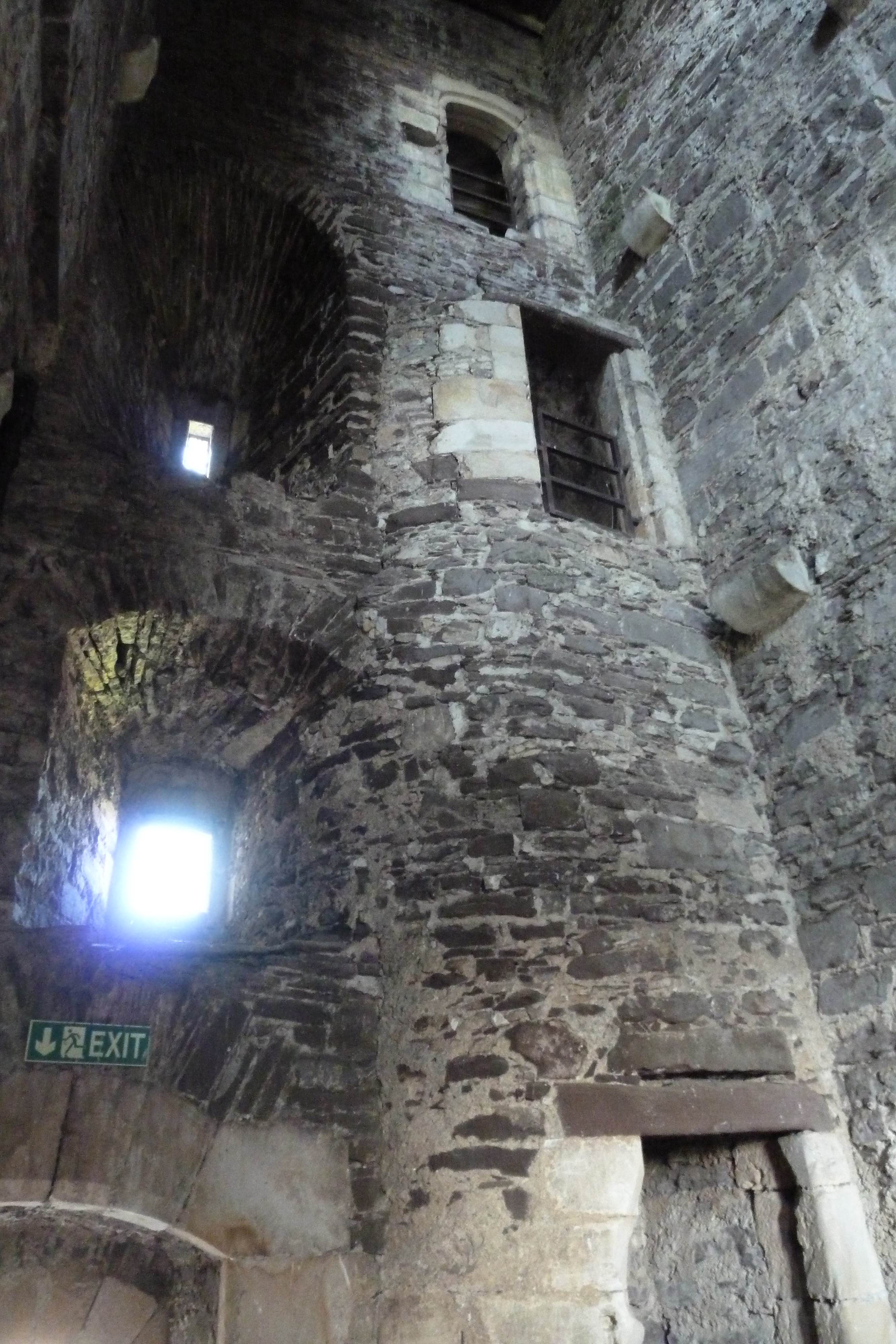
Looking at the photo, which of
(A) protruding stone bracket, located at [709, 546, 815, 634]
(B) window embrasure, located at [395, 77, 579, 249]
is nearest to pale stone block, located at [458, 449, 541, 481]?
(A) protruding stone bracket, located at [709, 546, 815, 634]

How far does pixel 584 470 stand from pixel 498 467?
1.12 m

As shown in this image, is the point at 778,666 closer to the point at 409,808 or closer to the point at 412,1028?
the point at 409,808

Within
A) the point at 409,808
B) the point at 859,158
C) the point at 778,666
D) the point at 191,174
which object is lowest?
the point at 409,808

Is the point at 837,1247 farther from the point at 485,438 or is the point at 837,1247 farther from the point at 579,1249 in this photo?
the point at 485,438

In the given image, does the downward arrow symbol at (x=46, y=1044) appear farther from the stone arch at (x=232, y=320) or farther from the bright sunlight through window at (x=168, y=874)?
the stone arch at (x=232, y=320)

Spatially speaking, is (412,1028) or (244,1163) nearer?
(244,1163)

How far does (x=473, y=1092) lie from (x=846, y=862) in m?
1.79

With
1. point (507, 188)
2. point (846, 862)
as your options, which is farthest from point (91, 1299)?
point (507, 188)

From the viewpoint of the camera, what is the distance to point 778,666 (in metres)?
4.46

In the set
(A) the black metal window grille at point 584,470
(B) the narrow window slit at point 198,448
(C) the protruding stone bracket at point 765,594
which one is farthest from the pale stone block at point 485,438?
(B) the narrow window slit at point 198,448

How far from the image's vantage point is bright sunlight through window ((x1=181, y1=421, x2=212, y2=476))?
605 cm

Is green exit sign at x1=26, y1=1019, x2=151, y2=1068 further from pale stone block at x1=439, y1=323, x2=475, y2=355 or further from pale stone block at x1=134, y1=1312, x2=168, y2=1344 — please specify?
pale stone block at x1=439, y1=323, x2=475, y2=355

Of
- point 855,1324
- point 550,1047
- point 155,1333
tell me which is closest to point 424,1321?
point 550,1047

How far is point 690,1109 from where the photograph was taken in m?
3.39
